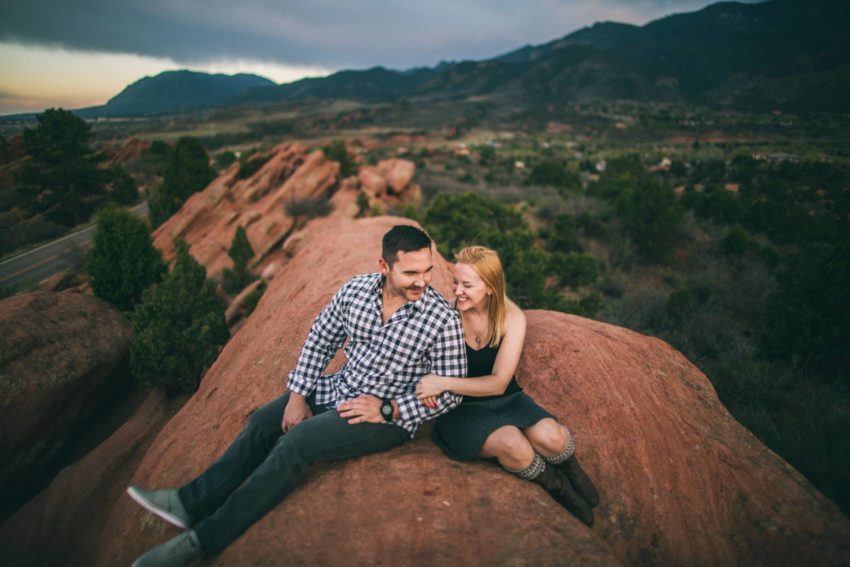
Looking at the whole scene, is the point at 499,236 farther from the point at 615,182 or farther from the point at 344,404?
the point at 615,182

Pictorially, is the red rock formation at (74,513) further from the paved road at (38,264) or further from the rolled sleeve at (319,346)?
the paved road at (38,264)

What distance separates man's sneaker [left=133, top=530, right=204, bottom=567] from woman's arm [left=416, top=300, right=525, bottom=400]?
1.72 metres

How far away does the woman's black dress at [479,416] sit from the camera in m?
2.81

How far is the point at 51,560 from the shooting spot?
4172 mm

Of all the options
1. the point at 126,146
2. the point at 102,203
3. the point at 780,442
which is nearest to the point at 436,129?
the point at 126,146

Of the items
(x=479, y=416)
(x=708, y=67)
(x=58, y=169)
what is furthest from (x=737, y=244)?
(x=708, y=67)

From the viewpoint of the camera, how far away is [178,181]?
23.8 meters

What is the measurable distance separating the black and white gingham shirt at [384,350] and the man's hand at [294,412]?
7 cm

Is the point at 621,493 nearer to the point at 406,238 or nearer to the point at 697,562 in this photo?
the point at 697,562

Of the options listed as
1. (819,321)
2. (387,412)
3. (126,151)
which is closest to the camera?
(387,412)

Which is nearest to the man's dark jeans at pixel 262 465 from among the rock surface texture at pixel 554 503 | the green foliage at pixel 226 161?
the rock surface texture at pixel 554 503

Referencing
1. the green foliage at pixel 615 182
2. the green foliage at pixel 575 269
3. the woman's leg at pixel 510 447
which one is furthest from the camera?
the green foliage at pixel 615 182

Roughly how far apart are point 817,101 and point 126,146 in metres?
58.8

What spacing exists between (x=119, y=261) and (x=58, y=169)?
24.5 meters
